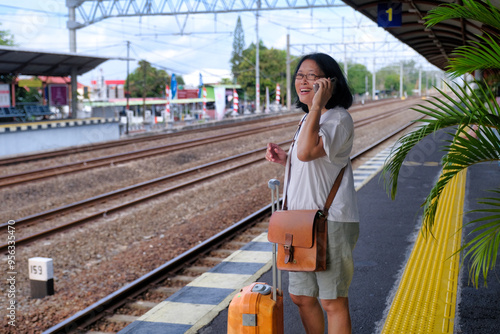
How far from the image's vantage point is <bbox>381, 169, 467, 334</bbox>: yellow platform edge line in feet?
13.6

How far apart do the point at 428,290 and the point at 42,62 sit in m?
23.1

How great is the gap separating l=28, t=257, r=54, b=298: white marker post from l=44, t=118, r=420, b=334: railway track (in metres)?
0.87

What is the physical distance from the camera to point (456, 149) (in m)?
3.02

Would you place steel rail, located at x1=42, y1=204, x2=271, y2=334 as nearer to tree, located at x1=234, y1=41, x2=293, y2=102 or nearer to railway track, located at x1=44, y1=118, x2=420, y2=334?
railway track, located at x1=44, y1=118, x2=420, y2=334

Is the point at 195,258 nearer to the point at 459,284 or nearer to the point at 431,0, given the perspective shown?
the point at 459,284

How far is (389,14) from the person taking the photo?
9.40 m

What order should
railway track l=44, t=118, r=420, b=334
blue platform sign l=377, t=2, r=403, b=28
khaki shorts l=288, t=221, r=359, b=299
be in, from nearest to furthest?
khaki shorts l=288, t=221, r=359, b=299
railway track l=44, t=118, r=420, b=334
blue platform sign l=377, t=2, r=403, b=28

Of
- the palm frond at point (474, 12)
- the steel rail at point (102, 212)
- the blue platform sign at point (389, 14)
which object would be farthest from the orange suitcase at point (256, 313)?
the blue platform sign at point (389, 14)

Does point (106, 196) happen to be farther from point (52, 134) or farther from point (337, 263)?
point (52, 134)

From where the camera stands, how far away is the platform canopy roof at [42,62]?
72.6ft

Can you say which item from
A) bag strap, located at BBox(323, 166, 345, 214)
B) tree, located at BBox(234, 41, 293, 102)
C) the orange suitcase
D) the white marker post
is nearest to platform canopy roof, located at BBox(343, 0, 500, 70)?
bag strap, located at BBox(323, 166, 345, 214)

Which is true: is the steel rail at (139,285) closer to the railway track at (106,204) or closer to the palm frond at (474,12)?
the railway track at (106,204)

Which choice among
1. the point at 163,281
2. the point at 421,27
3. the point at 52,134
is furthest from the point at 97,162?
the point at 163,281

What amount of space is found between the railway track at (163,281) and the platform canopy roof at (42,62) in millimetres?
15570
